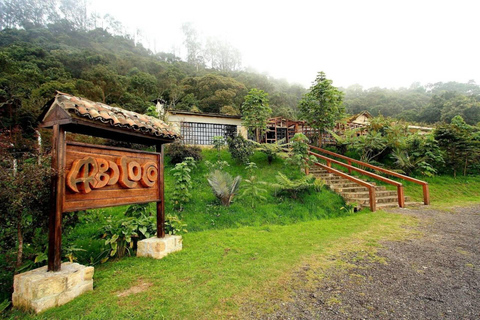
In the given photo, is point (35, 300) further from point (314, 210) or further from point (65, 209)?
point (314, 210)

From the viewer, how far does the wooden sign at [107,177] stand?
304 cm

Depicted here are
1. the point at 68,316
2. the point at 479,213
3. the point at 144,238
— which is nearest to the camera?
the point at 68,316

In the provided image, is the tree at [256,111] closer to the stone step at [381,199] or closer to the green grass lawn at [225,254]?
the green grass lawn at [225,254]

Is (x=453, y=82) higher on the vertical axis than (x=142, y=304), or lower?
higher

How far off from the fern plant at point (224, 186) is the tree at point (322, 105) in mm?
8434

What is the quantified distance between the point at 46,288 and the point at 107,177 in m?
1.45

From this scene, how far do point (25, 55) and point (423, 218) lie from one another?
42.6 m

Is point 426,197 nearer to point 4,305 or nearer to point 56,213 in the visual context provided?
point 56,213

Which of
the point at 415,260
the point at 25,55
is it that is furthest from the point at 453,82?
the point at 25,55

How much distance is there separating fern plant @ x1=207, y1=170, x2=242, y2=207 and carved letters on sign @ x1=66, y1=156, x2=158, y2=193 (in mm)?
3061

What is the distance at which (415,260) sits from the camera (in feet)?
12.2

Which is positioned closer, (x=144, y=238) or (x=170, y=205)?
(x=144, y=238)

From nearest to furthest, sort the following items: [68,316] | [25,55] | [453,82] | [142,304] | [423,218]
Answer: [68,316], [142,304], [423,218], [25,55], [453,82]

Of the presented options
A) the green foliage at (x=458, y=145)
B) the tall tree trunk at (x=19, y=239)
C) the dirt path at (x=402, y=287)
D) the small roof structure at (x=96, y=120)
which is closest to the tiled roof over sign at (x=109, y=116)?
the small roof structure at (x=96, y=120)
